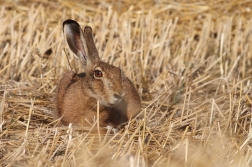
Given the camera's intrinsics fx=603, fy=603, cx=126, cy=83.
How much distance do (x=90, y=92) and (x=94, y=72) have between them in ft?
0.63

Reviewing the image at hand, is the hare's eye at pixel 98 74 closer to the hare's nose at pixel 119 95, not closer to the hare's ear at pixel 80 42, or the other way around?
the hare's nose at pixel 119 95

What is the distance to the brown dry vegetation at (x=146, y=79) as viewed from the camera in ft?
14.2

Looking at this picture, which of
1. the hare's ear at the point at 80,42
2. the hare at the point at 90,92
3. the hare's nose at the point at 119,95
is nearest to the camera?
the hare's nose at the point at 119,95

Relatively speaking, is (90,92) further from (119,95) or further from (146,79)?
(146,79)

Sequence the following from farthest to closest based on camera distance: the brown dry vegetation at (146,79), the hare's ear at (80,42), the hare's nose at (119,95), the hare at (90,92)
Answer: the hare's ear at (80,42)
the hare at (90,92)
the hare's nose at (119,95)
the brown dry vegetation at (146,79)

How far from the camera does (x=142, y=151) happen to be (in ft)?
13.6

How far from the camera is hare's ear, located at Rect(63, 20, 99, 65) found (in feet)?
17.4

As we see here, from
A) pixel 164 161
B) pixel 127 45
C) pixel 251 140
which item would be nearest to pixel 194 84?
pixel 127 45

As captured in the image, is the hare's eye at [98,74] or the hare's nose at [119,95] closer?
the hare's nose at [119,95]

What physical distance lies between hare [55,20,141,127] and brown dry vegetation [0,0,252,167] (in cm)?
15

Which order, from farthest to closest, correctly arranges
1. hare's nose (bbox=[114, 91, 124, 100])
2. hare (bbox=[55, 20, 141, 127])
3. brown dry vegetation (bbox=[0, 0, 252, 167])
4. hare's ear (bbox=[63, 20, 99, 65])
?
hare's ear (bbox=[63, 20, 99, 65]) → hare (bbox=[55, 20, 141, 127]) → hare's nose (bbox=[114, 91, 124, 100]) → brown dry vegetation (bbox=[0, 0, 252, 167])

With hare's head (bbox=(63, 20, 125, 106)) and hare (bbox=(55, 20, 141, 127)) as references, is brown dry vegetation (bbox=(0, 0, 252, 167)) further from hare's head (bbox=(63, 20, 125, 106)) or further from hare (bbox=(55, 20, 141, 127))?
hare's head (bbox=(63, 20, 125, 106))

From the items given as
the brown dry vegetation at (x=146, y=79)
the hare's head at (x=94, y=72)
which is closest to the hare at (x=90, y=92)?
the hare's head at (x=94, y=72)

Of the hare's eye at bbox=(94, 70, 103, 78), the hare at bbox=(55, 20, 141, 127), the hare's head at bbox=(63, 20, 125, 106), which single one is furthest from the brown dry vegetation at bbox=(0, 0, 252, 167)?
the hare's eye at bbox=(94, 70, 103, 78)
